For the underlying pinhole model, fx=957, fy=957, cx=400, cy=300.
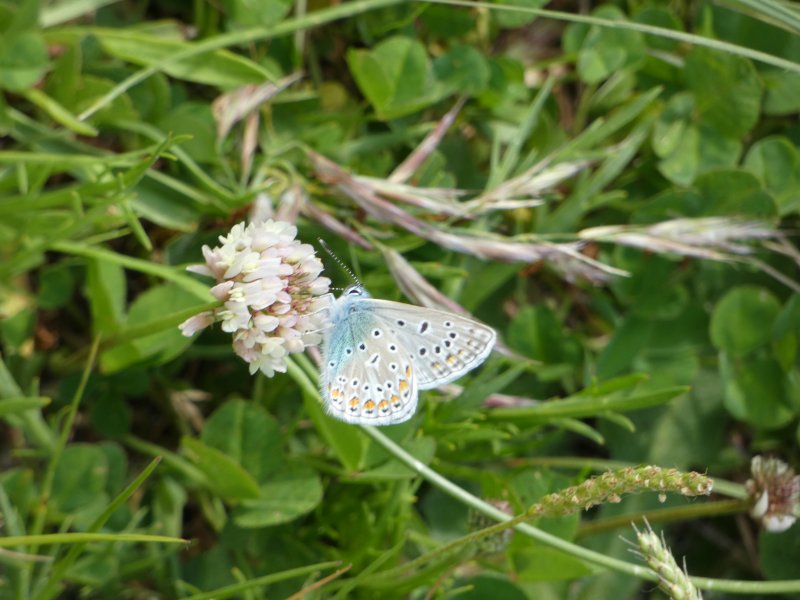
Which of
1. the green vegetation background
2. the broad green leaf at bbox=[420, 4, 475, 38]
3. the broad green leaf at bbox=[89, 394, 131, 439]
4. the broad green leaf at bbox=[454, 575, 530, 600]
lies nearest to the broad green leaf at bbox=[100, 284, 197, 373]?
the green vegetation background

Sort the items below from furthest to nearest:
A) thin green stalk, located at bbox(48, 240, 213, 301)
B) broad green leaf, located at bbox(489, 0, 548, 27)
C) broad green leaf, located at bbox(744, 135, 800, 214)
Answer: broad green leaf, located at bbox(744, 135, 800, 214), broad green leaf, located at bbox(489, 0, 548, 27), thin green stalk, located at bbox(48, 240, 213, 301)

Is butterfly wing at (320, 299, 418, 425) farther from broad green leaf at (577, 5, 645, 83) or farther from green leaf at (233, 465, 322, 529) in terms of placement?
broad green leaf at (577, 5, 645, 83)

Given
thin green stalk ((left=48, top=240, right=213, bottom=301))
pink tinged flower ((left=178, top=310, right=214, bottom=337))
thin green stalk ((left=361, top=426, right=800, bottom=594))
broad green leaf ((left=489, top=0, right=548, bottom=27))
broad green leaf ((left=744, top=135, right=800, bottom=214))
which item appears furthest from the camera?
broad green leaf ((left=744, top=135, right=800, bottom=214))

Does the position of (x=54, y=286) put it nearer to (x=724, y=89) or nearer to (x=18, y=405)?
(x=18, y=405)

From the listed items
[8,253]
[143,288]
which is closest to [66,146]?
[8,253]

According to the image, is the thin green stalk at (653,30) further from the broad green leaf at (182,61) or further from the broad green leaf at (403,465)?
the broad green leaf at (403,465)

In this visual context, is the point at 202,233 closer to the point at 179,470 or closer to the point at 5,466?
the point at 179,470
